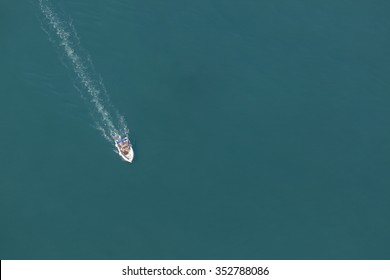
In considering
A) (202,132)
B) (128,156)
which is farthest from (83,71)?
(202,132)

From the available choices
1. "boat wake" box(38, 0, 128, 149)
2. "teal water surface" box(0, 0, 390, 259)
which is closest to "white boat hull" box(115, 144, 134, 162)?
"teal water surface" box(0, 0, 390, 259)

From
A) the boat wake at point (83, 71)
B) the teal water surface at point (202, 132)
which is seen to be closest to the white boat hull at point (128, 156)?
the teal water surface at point (202, 132)

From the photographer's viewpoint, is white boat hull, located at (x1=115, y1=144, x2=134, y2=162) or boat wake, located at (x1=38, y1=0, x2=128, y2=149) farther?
boat wake, located at (x1=38, y1=0, x2=128, y2=149)

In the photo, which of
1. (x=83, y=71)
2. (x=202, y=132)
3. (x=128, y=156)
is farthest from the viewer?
(x=83, y=71)

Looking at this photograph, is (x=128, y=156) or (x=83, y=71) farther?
(x=83, y=71)

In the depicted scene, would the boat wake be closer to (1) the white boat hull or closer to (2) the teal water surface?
(2) the teal water surface

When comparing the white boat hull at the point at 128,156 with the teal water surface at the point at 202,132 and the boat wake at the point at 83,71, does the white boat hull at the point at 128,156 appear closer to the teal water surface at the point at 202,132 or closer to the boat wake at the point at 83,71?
the teal water surface at the point at 202,132

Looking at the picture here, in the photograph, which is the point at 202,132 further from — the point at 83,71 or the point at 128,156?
the point at 83,71
